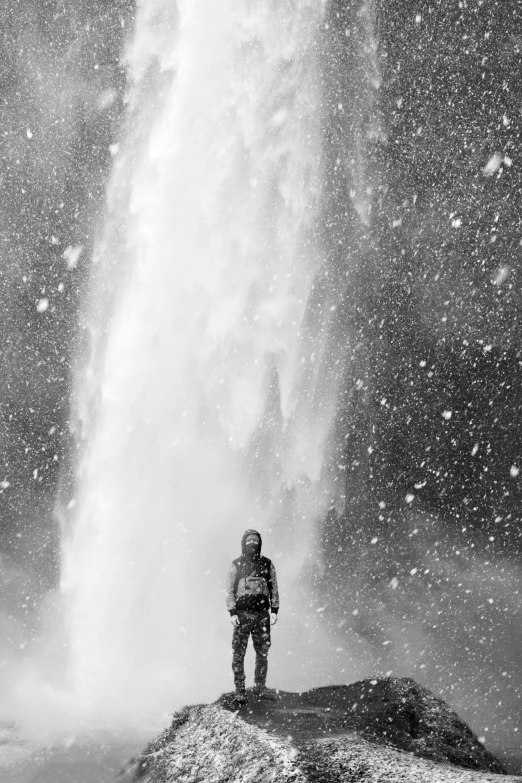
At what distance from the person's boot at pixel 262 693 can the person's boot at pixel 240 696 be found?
24cm

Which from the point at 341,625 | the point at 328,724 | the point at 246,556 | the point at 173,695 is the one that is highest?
the point at 341,625

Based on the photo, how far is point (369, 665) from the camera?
5734cm

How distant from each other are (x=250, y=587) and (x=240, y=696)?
141 centimetres

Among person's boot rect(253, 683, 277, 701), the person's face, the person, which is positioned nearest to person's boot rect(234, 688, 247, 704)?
the person

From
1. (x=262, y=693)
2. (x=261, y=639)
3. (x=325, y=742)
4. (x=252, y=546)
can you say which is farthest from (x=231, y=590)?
(x=325, y=742)

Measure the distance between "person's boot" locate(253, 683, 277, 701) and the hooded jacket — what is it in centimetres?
113

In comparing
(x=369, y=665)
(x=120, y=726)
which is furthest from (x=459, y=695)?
(x=120, y=726)

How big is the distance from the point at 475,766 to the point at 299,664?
45.1 m

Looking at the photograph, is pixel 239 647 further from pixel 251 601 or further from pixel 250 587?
pixel 250 587

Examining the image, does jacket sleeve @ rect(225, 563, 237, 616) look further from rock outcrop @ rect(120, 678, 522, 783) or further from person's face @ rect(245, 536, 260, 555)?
rock outcrop @ rect(120, 678, 522, 783)

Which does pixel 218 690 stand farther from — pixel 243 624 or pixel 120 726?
pixel 243 624

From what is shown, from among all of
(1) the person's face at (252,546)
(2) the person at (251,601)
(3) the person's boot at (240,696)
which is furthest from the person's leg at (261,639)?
(1) the person's face at (252,546)

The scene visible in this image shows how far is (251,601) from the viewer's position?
8.17 metres

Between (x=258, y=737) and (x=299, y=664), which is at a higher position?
(x=299, y=664)
